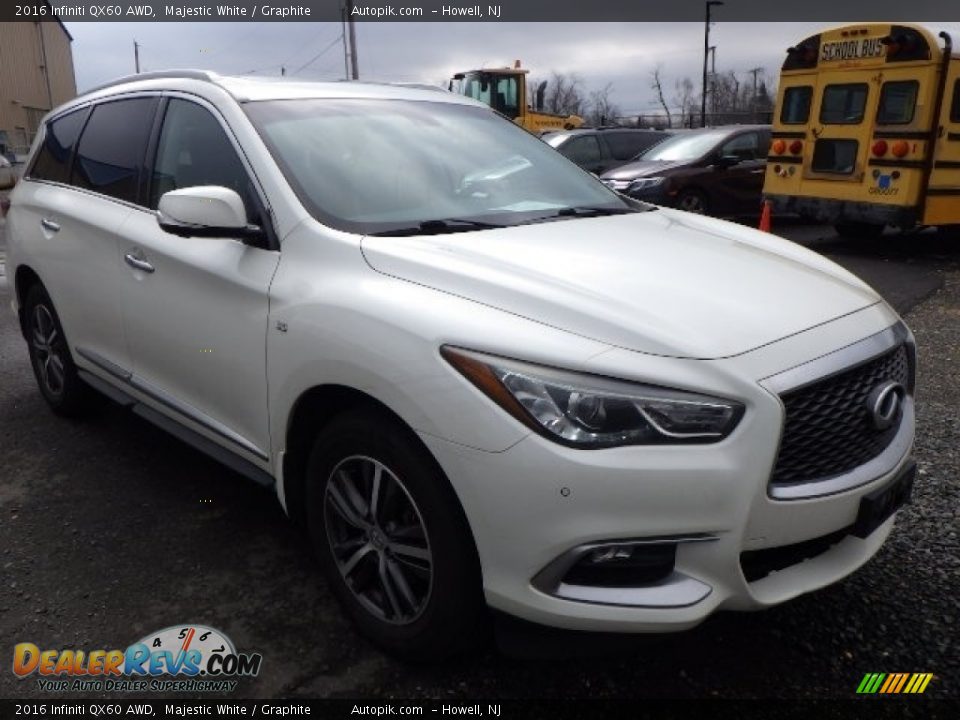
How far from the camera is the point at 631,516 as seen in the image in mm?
1881

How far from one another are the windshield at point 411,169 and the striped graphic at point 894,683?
71.8 inches

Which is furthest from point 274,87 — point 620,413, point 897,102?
point 897,102

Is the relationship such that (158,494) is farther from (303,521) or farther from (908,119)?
(908,119)

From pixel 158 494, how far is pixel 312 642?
1392mm

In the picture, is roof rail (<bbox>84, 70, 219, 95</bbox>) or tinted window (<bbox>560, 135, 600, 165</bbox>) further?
tinted window (<bbox>560, 135, 600, 165</bbox>)

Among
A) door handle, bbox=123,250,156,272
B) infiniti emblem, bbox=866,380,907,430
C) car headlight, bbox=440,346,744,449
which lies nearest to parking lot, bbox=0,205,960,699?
car headlight, bbox=440,346,744,449

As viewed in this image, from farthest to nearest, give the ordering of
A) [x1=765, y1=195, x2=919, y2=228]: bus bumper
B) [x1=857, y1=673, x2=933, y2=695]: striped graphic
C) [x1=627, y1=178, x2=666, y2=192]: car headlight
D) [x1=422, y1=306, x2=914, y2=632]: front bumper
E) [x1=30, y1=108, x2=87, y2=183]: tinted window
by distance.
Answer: [x1=627, y1=178, x2=666, y2=192]: car headlight < [x1=765, y1=195, x2=919, y2=228]: bus bumper < [x1=30, y1=108, x2=87, y2=183]: tinted window < [x1=857, y1=673, x2=933, y2=695]: striped graphic < [x1=422, y1=306, x2=914, y2=632]: front bumper

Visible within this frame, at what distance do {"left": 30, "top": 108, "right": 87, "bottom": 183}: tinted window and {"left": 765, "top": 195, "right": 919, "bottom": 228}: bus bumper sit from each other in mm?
8473

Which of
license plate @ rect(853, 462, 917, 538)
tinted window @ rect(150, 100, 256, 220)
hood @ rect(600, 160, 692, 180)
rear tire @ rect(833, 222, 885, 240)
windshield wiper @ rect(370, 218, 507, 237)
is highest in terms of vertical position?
tinted window @ rect(150, 100, 256, 220)

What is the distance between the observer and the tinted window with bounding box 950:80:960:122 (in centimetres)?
880

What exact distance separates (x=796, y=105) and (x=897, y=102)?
1432mm

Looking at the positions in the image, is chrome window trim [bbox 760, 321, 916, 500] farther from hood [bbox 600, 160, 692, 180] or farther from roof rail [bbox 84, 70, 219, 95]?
hood [bbox 600, 160, 692, 180]

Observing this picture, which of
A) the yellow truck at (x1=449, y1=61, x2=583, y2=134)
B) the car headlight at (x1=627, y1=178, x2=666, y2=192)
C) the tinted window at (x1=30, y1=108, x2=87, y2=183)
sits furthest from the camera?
the yellow truck at (x1=449, y1=61, x2=583, y2=134)

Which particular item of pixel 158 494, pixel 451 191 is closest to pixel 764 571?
pixel 451 191
